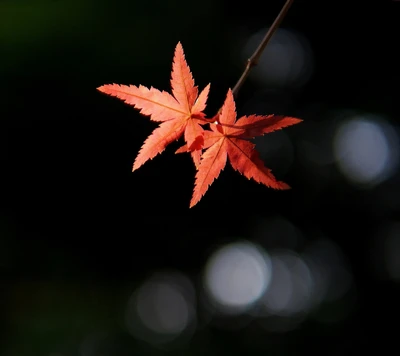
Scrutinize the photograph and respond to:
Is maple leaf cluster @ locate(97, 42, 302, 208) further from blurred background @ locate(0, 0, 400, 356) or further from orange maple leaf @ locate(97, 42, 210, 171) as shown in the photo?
blurred background @ locate(0, 0, 400, 356)

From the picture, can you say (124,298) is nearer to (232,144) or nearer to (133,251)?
(133,251)

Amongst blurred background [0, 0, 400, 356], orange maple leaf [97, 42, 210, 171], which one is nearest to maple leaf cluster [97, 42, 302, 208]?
orange maple leaf [97, 42, 210, 171]

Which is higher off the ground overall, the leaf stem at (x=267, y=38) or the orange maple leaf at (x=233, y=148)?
the leaf stem at (x=267, y=38)

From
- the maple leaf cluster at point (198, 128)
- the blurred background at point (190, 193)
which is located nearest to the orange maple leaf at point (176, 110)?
the maple leaf cluster at point (198, 128)

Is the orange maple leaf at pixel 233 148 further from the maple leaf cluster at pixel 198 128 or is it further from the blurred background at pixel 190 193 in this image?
the blurred background at pixel 190 193

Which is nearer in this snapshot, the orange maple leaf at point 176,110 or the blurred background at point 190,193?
the orange maple leaf at point 176,110

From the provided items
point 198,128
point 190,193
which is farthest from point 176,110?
point 190,193
